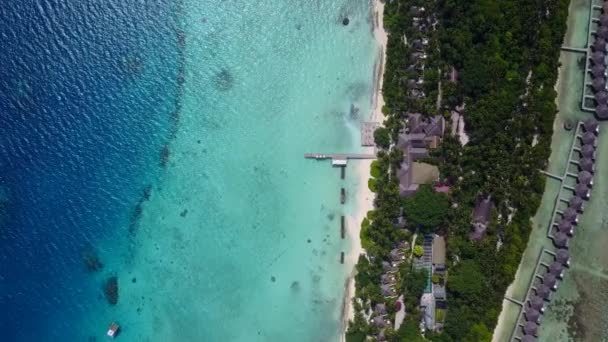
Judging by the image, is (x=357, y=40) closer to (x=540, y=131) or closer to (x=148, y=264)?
(x=540, y=131)

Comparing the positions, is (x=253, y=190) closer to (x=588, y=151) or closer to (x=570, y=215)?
(x=570, y=215)

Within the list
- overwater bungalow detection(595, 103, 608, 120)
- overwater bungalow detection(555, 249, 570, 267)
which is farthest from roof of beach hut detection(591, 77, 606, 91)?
overwater bungalow detection(555, 249, 570, 267)

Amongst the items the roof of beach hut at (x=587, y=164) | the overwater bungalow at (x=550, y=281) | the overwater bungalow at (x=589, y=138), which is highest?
the overwater bungalow at (x=589, y=138)

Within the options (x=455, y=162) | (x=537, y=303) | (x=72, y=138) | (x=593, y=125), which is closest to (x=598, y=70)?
(x=593, y=125)

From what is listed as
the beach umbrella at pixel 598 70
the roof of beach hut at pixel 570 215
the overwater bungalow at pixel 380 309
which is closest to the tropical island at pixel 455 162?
the overwater bungalow at pixel 380 309

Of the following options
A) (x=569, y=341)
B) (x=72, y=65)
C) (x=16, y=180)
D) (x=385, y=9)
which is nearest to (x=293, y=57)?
(x=385, y=9)

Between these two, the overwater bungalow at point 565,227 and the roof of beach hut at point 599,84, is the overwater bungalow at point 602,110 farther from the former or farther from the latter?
the overwater bungalow at point 565,227

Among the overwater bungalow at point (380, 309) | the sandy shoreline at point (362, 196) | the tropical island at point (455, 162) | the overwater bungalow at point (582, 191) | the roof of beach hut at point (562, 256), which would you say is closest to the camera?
the tropical island at point (455, 162)
